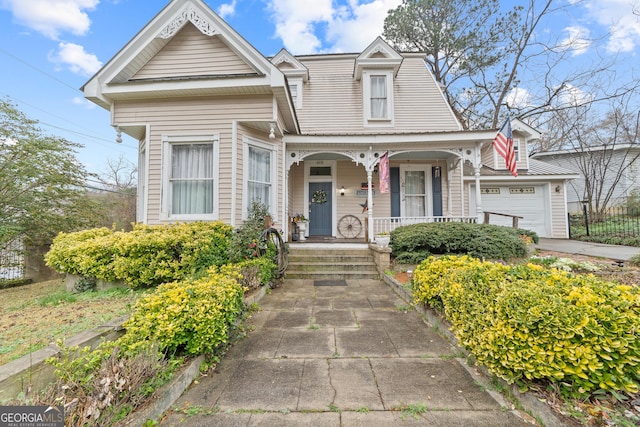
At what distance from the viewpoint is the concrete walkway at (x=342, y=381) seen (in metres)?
1.79

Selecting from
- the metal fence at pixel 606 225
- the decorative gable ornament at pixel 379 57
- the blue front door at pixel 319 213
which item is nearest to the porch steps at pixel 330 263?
the blue front door at pixel 319 213

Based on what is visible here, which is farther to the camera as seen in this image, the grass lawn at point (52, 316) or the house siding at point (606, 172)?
the house siding at point (606, 172)

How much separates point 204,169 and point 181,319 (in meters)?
4.31

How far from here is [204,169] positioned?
19.0ft

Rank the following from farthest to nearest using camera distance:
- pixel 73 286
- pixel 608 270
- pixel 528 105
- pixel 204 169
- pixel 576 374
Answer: pixel 528 105 < pixel 204 169 < pixel 608 270 < pixel 73 286 < pixel 576 374

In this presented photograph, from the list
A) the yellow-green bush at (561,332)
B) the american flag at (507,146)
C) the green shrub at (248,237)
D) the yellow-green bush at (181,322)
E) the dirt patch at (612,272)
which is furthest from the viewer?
the american flag at (507,146)

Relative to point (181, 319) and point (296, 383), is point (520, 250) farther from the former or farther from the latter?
point (181, 319)

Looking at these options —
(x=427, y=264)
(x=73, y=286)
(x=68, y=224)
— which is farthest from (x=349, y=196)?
(x=68, y=224)

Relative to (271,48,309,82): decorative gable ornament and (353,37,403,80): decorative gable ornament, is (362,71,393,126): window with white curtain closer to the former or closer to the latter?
(353,37,403,80): decorative gable ornament

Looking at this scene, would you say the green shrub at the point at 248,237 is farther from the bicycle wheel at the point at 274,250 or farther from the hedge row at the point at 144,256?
the hedge row at the point at 144,256

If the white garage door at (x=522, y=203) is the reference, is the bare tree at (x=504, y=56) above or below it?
above

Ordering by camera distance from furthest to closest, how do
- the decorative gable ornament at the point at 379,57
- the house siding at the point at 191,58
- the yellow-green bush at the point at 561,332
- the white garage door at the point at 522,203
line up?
the white garage door at the point at 522,203 < the decorative gable ornament at the point at 379,57 < the house siding at the point at 191,58 < the yellow-green bush at the point at 561,332

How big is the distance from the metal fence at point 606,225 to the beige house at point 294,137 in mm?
1171

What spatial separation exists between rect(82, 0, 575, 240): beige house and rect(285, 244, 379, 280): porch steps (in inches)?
39.7
